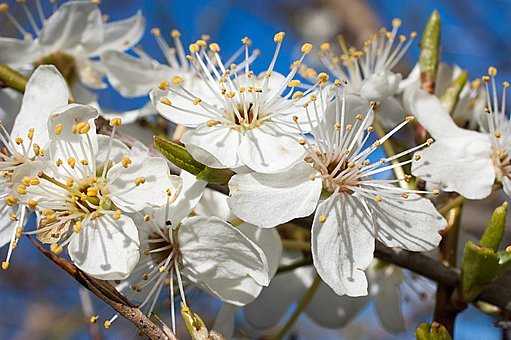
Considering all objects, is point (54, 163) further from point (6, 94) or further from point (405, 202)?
point (405, 202)

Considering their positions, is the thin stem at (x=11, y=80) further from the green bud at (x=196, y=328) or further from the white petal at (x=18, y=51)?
the green bud at (x=196, y=328)

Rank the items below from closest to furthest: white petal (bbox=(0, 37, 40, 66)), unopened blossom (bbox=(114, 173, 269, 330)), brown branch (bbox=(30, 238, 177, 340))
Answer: brown branch (bbox=(30, 238, 177, 340)) → unopened blossom (bbox=(114, 173, 269, 330)) → white petal (bbox=(0, 37, 40, 66))

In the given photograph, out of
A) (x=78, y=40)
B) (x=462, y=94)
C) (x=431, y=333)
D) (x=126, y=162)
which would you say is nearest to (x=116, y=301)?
(x=126, y=162)

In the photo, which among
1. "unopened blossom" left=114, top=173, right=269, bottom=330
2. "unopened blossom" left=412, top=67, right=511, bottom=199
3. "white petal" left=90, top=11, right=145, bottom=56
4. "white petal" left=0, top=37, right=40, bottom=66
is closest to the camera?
"unopened blossom" left=114, top=173, right=269, bottom=330

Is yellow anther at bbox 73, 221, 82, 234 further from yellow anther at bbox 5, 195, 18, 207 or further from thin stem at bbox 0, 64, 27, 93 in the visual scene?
thin stem at bbox 0, 64, 27, 93

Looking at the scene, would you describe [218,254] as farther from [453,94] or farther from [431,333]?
[453,94]

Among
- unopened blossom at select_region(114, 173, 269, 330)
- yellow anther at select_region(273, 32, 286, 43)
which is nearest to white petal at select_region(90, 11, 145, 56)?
yellow anther at select_region(273, 32, 286, 43)

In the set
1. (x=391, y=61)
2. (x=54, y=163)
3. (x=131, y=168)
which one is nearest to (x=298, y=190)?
(x=131, y=168)
